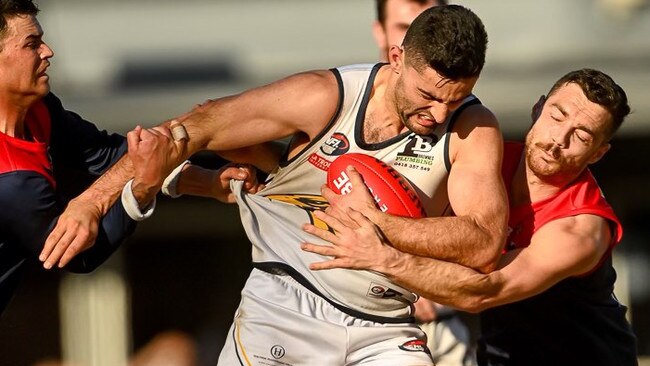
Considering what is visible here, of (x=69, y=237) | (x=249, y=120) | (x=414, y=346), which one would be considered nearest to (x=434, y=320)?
(x=414, y=346)

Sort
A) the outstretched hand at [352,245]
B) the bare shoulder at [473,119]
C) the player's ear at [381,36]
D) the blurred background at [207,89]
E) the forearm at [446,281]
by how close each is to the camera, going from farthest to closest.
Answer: the blurred background at [207,89] → the player's ear at [381,36] → the bare shoulder at [473,119] → the forearm at [446,281] → the outstretched hand at [352,245]

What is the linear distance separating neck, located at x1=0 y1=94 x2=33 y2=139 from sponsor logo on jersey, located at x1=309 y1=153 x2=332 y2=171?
1.10 metres

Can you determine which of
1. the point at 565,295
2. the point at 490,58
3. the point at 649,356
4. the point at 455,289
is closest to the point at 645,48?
the point at 490,58

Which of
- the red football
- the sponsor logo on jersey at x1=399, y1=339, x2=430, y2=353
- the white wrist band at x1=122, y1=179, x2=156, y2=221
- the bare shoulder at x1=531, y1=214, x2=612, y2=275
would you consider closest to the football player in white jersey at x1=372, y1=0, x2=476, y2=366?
the sponsor logo on jersey at x1=399, y1=339, x2=430, y2=353

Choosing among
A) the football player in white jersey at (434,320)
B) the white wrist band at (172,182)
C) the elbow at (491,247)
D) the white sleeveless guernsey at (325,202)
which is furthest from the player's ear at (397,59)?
the football player in white jersey at (434,320)

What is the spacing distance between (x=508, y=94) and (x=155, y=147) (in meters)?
3.73

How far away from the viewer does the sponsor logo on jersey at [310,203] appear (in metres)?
5.35

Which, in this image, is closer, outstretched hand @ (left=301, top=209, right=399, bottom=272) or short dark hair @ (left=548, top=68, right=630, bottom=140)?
outstretched hand @ (left=301, top=209, right=399, bottom=272)

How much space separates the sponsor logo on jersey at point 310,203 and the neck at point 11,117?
1000 mm

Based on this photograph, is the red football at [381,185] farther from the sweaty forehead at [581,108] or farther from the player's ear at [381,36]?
the player's ear at [381,36]

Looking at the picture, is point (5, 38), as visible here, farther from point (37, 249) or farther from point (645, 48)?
point (645, 48)

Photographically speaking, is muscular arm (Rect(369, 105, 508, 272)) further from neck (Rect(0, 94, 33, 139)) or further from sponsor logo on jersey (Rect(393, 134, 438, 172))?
neck (Rect(0, 94, 33, 139))

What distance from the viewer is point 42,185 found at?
5.40m

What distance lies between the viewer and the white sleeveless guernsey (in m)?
5.27
